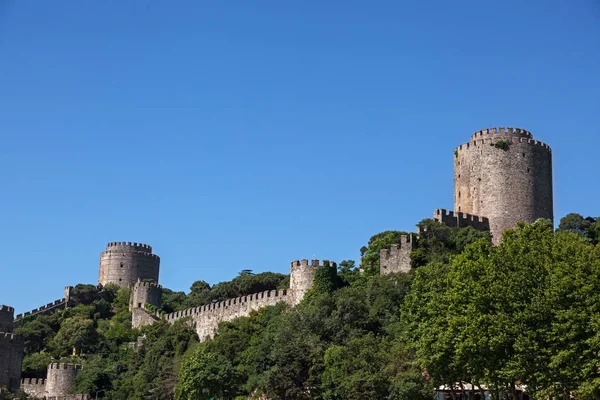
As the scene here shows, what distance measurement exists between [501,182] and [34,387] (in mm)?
31392

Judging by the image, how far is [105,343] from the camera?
67.9m

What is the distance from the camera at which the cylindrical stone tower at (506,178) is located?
2191 inches

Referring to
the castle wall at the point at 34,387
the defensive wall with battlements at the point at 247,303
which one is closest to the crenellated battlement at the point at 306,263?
the defensive wall with battlements at the point at 247,303

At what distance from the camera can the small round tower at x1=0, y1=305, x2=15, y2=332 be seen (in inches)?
2741

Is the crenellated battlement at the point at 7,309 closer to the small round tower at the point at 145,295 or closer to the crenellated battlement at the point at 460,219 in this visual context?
the small round tower at the point at 145,295

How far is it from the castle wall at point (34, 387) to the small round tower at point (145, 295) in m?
12.9

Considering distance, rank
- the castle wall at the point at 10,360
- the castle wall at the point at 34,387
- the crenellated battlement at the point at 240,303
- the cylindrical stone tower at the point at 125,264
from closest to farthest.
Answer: the crenellated battlement at the point at 240,303 → the castle wall at the point at 34,387 → the castle wall at the point at 10,360 → the cylindrical stone tower at the point at 125,264

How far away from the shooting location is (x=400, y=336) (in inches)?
1658

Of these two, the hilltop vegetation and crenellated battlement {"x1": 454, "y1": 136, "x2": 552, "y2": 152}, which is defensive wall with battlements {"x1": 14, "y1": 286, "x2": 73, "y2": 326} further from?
crenellated battlement {"x1": 454, "y1": 136, "x2": 552, "y2": 152}

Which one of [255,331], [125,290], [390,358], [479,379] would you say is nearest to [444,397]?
[390,358]

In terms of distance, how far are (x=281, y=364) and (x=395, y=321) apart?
5.83 meters

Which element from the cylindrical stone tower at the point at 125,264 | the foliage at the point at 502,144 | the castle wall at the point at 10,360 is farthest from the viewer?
the cylindrical stone tower at the point at 125,264

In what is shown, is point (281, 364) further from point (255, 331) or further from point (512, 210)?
point (512, 210)

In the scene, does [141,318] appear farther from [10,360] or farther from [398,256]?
[398,256]
